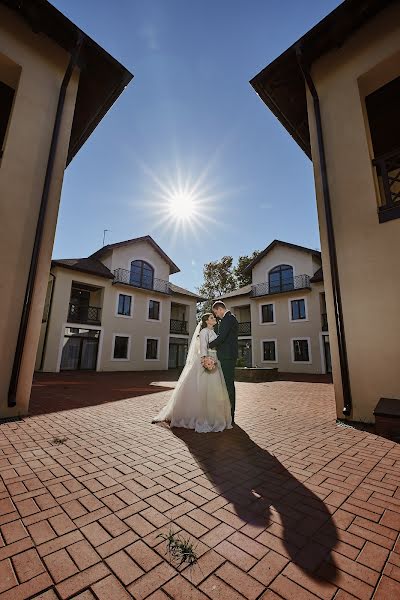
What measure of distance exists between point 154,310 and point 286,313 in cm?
1064

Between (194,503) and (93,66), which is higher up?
(93,66)

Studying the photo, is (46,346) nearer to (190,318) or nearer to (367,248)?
(190,318)

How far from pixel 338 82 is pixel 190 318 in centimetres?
2046

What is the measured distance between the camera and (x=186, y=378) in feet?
15.8

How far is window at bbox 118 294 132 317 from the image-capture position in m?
20.1

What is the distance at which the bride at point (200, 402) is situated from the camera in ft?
14.9

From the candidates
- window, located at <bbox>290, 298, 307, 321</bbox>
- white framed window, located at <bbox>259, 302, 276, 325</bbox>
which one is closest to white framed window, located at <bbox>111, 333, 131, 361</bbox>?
white framed window, located at <bbox>259, 302, 276, 325</bbox>

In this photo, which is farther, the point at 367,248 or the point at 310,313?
the point at 310,313

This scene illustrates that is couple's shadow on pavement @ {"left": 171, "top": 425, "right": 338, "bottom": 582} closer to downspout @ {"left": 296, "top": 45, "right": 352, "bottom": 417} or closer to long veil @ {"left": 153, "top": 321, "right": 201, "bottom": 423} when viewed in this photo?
long veil @ {"left": 153, "top": 321, "right": 201, "bottom": 423}

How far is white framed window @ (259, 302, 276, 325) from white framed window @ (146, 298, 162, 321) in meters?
8.57

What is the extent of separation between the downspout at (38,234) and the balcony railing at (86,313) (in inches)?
550

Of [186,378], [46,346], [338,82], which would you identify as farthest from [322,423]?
[46,346]

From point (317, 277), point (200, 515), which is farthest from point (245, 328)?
point (200, 515)

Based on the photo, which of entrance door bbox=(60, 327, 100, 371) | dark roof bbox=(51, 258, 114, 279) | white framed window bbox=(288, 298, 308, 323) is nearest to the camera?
dark roof bbox=(51, 258, 114, 279)
